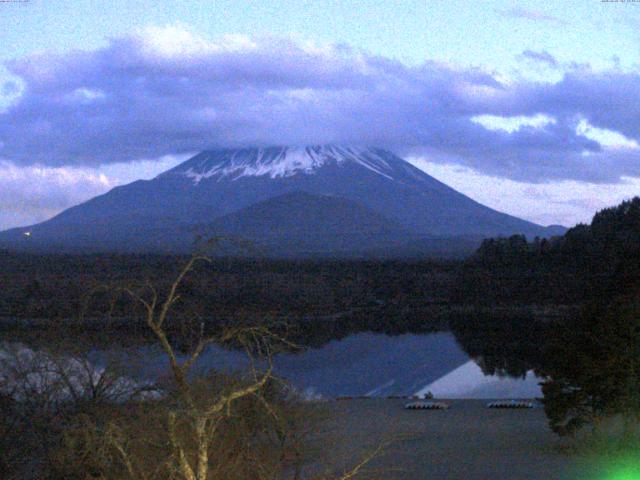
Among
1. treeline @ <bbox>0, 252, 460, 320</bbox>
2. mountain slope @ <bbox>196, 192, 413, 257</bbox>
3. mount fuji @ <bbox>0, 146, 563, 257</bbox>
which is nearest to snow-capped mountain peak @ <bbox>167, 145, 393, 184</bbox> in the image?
mount fuji @ <bbox>0, 146, 563, 257</bbox>

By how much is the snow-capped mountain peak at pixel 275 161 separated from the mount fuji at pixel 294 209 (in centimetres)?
22

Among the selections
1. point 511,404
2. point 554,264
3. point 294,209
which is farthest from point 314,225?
point 511,404

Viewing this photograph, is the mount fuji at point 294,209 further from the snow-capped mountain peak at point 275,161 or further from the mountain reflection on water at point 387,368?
the mountain reflection on water at point 387,368

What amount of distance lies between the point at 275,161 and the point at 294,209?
51.8m

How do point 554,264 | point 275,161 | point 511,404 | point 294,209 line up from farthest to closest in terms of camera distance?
point 275,161
point 294,209
point 554,264
point 511,404

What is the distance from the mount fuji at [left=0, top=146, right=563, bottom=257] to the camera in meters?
124

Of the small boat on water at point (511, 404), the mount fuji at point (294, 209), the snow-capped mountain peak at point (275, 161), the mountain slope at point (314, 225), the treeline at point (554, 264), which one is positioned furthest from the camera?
the snow-capped mountain peak at point (275, 161)

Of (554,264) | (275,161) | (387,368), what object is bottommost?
(387,368)

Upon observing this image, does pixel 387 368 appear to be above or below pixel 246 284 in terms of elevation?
below

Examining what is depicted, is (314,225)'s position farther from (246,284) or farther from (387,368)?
(387,368)

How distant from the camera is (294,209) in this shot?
14100cm

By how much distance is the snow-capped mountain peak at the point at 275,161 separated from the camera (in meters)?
182

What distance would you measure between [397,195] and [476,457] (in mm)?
149965

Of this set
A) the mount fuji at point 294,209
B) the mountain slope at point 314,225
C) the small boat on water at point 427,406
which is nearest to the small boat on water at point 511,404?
the small boat on water at point 427,406
